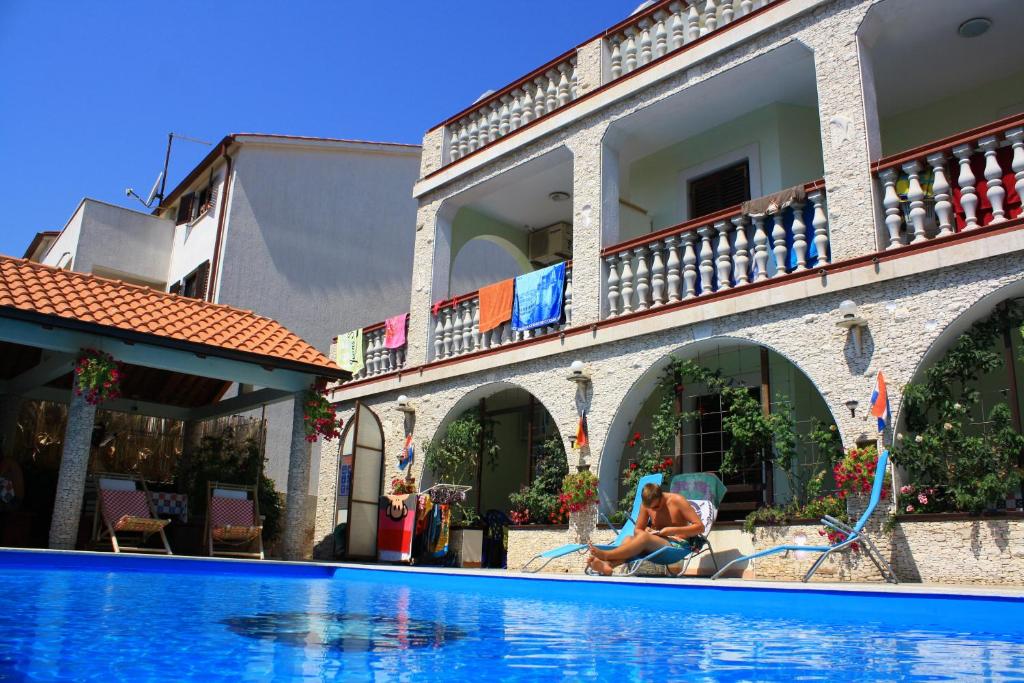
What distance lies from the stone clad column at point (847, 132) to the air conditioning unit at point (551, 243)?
7.24 m

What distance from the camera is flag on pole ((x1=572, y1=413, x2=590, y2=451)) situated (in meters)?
11.4

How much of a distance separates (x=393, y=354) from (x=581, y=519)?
18.4ft

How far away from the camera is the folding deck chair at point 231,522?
1220cm

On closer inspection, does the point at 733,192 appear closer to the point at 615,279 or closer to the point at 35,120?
the point at 615,279

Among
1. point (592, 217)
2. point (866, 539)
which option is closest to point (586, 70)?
point (592, 217)

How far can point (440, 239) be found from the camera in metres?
15.1

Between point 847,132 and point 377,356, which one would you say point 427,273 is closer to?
point 377,356

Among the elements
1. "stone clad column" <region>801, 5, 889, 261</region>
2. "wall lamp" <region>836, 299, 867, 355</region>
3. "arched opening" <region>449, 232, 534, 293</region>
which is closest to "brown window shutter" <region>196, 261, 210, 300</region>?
"arched opening" <region>449, 232, 534, 293</region>

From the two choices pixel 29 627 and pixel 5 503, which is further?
pixel 5 503

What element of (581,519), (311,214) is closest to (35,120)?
(581,519)

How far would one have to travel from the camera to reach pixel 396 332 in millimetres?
15234

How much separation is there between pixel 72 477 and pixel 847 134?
9.82 m

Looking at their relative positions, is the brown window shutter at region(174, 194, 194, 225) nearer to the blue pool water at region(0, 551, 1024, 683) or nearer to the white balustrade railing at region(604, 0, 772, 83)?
the white balustrade railing at region(604, 0, 772, 83)

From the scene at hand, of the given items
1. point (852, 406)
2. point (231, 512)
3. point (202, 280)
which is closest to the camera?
point (852, 406)
